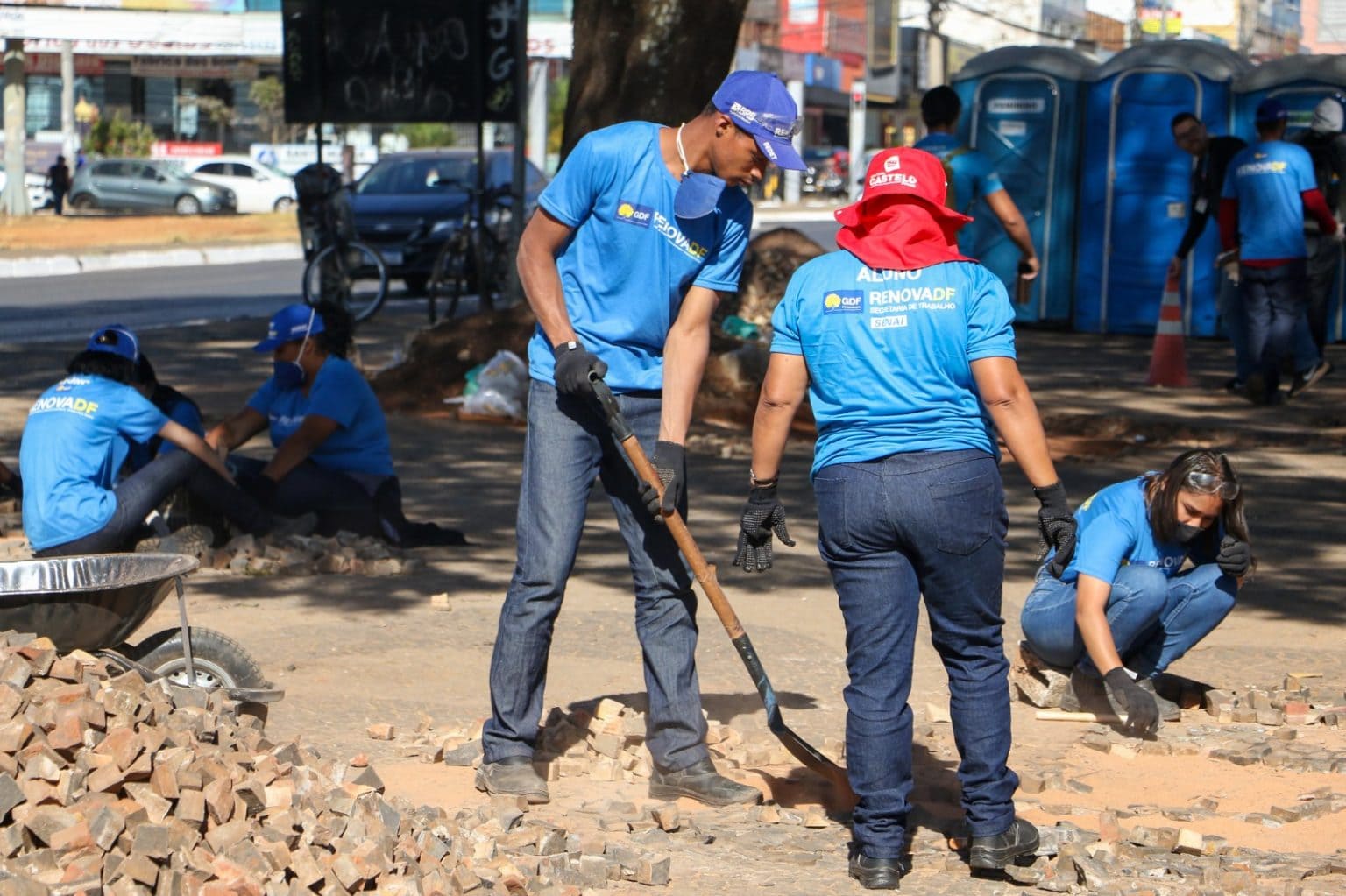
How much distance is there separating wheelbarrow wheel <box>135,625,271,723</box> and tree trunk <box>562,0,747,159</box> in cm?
692

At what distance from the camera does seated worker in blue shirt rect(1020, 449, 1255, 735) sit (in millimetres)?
5219

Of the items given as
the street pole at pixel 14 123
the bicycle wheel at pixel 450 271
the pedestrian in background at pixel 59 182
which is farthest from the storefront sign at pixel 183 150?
the bicycle wheel at pixel 450 271

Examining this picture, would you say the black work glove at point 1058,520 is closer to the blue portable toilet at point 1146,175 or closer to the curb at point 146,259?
the blue portable toilet at point 1146,175

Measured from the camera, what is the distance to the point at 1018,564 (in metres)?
7.73

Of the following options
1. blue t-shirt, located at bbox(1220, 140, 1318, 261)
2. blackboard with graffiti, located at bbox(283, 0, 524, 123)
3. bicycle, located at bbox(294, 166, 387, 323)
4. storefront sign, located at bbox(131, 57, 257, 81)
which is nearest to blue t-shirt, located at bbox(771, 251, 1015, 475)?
blue t-shirt, located at bbox(1220, 140, 1318, 261)

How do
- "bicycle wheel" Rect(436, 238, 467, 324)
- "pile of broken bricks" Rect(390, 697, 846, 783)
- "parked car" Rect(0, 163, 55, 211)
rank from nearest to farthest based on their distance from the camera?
"pile of broken bricks" Rect(390, 697, 846, 783) < "bicycle wheel" Rect(436, 238, 467, 324) < "parked car" Rect(0, 163, 55, 211)

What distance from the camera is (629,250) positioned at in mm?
4523

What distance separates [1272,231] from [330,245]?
8.79 meters

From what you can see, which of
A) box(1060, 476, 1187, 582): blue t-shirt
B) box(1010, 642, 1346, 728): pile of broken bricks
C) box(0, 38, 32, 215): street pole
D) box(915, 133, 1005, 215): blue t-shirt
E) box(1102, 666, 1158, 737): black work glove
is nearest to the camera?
box(1102, 666, 1158, 737): black work glove

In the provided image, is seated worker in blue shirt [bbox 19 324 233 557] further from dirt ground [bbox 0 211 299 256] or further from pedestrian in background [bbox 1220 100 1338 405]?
dirt ground [bbox 0 211 299 256]

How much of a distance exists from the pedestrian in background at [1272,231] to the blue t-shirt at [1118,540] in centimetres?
635

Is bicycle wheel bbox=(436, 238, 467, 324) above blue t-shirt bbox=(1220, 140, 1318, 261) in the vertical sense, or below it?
below

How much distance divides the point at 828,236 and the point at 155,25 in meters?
23.3

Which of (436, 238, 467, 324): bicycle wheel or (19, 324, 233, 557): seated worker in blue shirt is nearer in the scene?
(19, 324, 233, 557): seated worker in blue shirt
